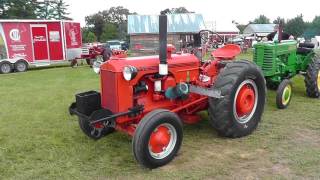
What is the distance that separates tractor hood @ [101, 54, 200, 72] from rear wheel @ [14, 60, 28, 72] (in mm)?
12890

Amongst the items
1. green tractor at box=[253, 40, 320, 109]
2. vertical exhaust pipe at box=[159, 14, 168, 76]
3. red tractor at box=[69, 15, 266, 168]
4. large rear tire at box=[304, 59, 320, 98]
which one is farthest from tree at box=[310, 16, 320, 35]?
→ vertical exhaust pipe at box=[159, 14, 168, 76]

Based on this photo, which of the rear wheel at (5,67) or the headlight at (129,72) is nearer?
the headlight at (129,72)

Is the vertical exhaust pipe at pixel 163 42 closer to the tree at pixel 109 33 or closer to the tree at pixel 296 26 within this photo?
the tree at pixel 109 33

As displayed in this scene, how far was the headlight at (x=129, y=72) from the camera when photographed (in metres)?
4.11

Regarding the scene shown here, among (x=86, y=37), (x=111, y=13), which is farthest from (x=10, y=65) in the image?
(x=111, y=13)

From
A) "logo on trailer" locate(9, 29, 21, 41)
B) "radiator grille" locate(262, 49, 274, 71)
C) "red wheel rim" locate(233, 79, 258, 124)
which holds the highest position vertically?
"logo on trailer" locate(9, 29, 21, 41)

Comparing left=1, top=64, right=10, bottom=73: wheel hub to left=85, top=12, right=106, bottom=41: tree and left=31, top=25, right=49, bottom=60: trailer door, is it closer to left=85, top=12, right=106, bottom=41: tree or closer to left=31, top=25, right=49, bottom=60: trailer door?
left=31, top=25, right=49, bottom=60: trailer door

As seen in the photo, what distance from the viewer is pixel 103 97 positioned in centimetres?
454

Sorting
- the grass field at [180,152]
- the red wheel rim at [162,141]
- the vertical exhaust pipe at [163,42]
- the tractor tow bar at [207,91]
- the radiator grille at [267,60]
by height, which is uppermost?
the vertical exhaust pipe at [163,42]

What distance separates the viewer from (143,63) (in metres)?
4.50

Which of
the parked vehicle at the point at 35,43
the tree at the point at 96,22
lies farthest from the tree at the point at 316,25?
the parked vehicle at the point at 35,43

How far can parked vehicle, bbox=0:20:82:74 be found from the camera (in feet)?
52.9

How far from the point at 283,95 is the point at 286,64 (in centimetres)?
117

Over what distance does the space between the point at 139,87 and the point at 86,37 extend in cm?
5442
